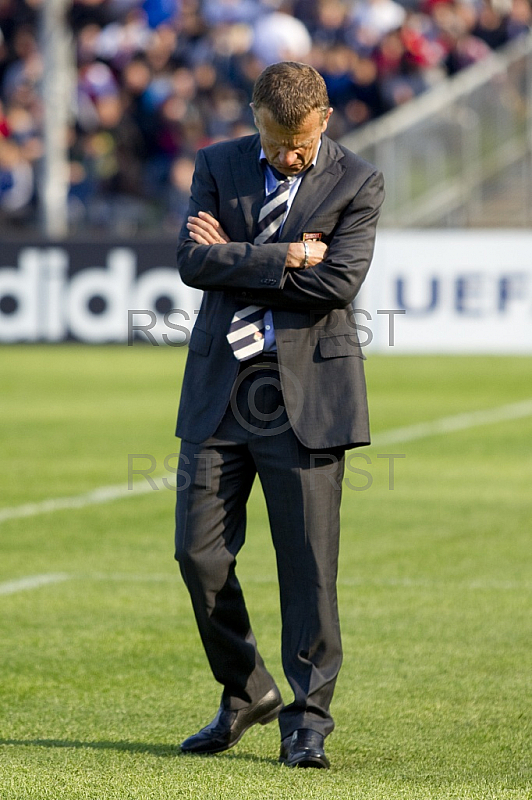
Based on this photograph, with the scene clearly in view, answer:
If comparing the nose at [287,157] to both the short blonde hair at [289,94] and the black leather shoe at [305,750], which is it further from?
the black leather shoe at [305,750]

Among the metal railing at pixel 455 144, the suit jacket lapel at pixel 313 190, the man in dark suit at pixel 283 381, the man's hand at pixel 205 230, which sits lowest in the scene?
→ the man in dark suit at pixel 283 381

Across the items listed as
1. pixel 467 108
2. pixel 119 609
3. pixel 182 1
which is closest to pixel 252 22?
pixel 182 1

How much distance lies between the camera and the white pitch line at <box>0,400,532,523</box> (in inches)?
357

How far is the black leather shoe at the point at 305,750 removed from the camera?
425 cm

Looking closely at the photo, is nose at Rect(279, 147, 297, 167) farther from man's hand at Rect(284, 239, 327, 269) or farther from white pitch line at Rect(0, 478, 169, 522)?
white pitch line at Rect(0, 478, 169, 522)

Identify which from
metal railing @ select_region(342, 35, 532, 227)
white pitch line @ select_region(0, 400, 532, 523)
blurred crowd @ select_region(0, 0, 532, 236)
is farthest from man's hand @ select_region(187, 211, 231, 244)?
blurred crowd @ select_region(0, 0, 532, 236)

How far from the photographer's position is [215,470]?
4.39 m

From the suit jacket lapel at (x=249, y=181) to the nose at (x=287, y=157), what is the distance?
154 mm

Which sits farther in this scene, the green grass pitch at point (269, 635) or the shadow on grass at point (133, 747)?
the shadow on grass at point (133, 747)

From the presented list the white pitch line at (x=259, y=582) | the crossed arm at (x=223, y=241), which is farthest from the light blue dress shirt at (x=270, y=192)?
the white pitch line at (x=259, y=582)

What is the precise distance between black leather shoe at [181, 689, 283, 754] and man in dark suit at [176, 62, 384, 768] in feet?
0.65

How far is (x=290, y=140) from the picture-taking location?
4168 millimetres

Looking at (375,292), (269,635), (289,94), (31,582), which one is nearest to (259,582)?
(269,635)

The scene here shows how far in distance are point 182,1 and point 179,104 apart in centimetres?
277
